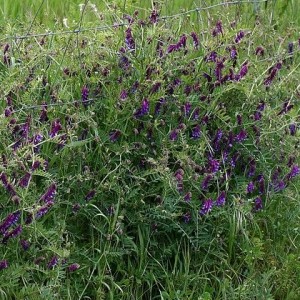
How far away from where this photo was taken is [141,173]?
10.9 feet

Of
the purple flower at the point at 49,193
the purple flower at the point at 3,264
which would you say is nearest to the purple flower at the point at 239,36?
the purple flower at the point at 49,193

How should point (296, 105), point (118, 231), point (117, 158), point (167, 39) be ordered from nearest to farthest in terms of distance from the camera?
point (118, 231), point (117, 158), point (167, 39), point (296, 105)

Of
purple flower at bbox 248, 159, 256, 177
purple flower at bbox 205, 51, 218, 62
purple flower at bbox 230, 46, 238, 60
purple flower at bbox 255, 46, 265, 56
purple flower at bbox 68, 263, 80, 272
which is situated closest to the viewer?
purple flower at bbox 68, 263, 80, 272

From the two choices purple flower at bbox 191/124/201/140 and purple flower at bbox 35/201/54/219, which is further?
purple flower at bbox 191/124/201/140

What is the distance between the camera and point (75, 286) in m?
3.10

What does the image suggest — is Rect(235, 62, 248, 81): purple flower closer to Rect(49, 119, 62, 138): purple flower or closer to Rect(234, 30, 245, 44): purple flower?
Rect(234, 30, 245, 44): purple flower

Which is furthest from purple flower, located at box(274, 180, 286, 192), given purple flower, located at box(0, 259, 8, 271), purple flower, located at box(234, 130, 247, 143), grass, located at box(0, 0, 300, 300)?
purple flower, located at box(0, 259, 8, 271)

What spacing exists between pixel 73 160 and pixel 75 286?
0.55m

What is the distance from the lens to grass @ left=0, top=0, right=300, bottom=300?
308 cm

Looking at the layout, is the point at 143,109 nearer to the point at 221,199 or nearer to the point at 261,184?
the point at 221,199

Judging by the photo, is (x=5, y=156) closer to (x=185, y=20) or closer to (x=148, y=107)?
(x=148, y=107)

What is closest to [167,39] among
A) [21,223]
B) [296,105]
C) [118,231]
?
[296,105]

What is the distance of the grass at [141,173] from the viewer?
3.08 metres

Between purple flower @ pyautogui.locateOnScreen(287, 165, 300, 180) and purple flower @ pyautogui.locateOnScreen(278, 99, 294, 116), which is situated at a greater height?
purple flower @ pyautogui.locateOnScreen(278, 99, 294, 116)
